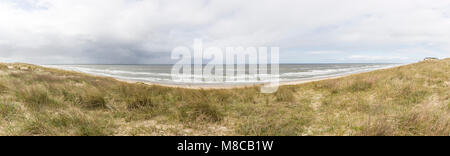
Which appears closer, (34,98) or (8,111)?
(8,111)

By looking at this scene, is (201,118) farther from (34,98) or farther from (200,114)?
(34,98)

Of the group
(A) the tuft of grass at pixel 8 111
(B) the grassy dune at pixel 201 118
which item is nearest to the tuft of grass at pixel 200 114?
(B) the grassy dune at pixel 201 118

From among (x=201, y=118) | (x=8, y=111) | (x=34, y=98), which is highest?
(x=34, y=98)

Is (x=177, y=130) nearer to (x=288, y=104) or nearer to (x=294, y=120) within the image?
(x=294, y=120)

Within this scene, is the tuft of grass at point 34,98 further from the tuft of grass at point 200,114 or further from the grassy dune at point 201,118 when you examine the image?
the tuft of grass at point 200,114

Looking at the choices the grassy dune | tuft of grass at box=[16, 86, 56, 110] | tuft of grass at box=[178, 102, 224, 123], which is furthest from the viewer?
tuft of grass at box=[16, 86, 56, 110]

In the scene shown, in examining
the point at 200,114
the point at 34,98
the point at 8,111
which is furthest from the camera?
the point at 34,98

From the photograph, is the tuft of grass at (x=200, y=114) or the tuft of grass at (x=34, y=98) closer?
the tuft of grass at (x=200, y=114)

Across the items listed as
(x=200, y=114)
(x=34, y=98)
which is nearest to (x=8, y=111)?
(x=34, y=98)

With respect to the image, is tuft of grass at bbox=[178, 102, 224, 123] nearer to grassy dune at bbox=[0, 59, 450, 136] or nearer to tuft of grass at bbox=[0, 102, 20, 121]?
grassy dune at bbox=[0, 59, 450, 136]

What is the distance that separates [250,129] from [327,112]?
3.61 m

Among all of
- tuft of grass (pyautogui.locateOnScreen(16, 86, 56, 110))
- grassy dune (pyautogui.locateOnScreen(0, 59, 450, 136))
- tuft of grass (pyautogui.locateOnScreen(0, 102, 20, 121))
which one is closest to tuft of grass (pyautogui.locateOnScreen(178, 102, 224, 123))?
grassy dune (pyautogui.locateOnScreen(0, 59, 450, 136))
